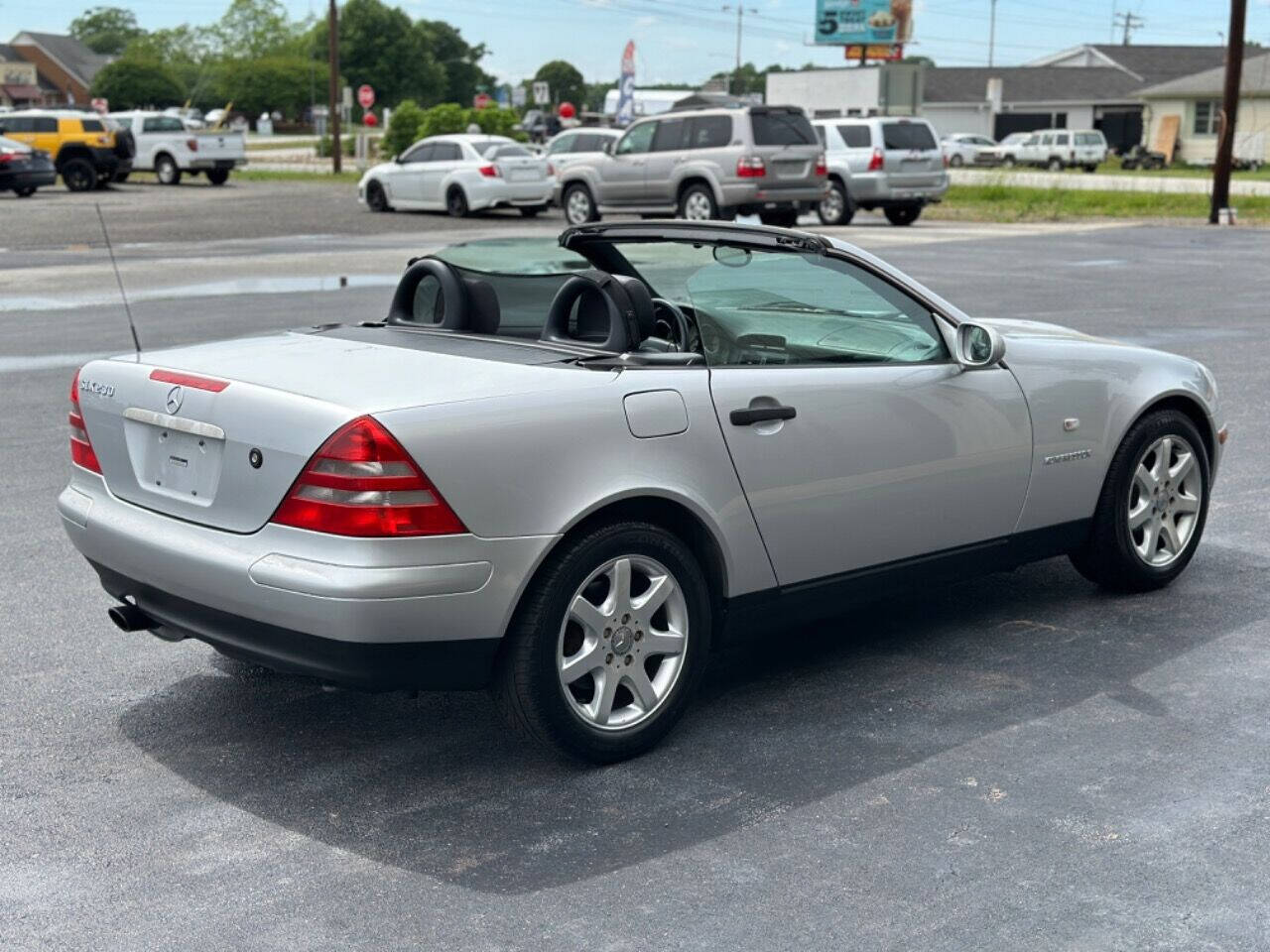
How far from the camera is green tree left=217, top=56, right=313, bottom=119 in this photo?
446 ft

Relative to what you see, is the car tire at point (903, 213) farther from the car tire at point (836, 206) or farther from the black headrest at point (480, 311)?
the black headrest at point (480, 311)

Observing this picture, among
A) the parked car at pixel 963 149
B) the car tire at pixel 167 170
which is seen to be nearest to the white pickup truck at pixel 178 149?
the car tire at pixel 167 170

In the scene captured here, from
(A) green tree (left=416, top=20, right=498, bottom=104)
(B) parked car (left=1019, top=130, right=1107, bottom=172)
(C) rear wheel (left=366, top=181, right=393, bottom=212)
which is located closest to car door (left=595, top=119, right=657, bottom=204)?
(C) rear wheel (left=366, top=181, right=393, bottom=212)

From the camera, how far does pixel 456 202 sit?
31.6m

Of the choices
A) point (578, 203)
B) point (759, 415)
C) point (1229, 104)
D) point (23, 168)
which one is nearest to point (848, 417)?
point (759, 415)

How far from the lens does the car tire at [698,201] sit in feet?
87.0

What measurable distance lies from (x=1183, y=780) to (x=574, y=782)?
1.65 m

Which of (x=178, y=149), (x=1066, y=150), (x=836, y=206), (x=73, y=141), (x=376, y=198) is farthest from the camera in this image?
(x=1066, y=150)

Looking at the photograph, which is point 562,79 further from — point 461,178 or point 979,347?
point 979,347

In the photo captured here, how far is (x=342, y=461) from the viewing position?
13.1 feet

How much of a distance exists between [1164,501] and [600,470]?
2.82 metres

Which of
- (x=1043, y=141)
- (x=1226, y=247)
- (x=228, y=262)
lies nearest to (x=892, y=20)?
(x=1043, y=141)

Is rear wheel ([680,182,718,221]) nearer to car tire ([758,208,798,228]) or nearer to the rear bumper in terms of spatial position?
car tire ([758,208,798,228])

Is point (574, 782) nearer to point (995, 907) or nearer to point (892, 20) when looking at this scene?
point (995, 907)
